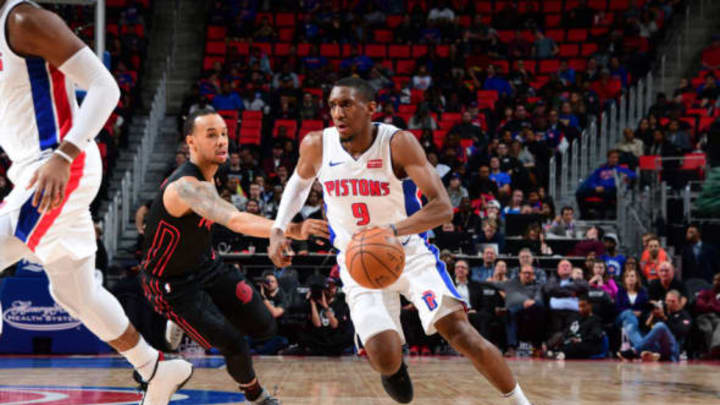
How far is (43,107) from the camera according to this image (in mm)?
3850

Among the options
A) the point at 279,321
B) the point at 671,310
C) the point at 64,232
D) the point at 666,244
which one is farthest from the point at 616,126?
the point at 64,232

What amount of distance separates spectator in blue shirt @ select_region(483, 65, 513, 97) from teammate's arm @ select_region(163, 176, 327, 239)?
13.5 m

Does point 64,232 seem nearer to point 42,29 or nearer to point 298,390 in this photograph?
point 42,29

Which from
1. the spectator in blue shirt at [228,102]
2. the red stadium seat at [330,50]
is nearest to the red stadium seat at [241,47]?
the red stadium seat at [330,50]

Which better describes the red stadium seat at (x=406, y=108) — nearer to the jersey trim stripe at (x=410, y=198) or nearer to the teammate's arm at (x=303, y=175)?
the teammate's arm at (x=303, y=175)

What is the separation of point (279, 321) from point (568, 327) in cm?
343

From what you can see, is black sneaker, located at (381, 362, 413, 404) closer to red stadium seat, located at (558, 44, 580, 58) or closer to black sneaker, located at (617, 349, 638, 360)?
black sneaker, located at (617, 349, 638, 360)

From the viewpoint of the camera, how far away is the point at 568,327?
1141cm

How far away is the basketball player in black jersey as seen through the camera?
4984 millimetres

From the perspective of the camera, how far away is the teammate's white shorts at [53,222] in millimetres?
3752

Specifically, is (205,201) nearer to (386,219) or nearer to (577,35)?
(386,219)

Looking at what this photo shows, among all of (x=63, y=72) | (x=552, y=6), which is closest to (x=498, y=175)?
(x=552, y=6)

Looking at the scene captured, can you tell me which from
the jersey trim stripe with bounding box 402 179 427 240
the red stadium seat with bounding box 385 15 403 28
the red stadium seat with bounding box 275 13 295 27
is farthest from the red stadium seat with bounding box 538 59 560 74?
the jersey trim stripe with bounding box 402 179 427 240

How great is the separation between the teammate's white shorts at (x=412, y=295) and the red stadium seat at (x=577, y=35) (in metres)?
16.1
